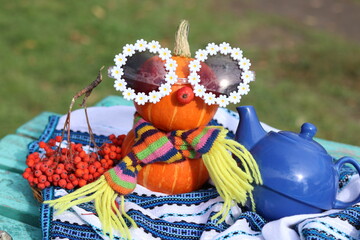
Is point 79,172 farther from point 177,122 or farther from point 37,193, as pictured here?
point 177,122

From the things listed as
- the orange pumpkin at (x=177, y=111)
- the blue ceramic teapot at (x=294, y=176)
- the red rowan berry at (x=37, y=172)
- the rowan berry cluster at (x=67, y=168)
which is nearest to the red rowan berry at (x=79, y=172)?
the rowan berry cluster at (x=67, y=168)

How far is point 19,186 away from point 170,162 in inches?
22.3

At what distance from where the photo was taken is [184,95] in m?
1.06

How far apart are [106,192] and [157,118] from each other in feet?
0.76

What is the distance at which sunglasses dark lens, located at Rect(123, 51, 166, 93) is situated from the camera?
1.07m

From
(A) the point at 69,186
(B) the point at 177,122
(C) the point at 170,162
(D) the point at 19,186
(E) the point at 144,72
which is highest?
(E) the point at 144,72

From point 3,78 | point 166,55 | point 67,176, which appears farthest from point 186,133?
point 3,78

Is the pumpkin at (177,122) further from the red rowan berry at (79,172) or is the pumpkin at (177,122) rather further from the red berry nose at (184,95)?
the red rowan berry at (79,172)

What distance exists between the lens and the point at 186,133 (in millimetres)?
1117

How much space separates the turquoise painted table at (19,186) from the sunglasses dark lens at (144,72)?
1.67ft

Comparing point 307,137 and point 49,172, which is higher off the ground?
point 307,137

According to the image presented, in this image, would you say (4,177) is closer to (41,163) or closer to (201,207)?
(41,163)

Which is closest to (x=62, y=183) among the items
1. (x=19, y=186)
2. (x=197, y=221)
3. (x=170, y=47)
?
(x=19, y=186)

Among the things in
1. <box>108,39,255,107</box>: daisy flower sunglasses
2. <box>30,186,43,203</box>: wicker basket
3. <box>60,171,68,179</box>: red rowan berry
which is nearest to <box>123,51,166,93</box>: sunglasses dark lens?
<box>108,39,255,107</box>: daisy flower sunglasses
